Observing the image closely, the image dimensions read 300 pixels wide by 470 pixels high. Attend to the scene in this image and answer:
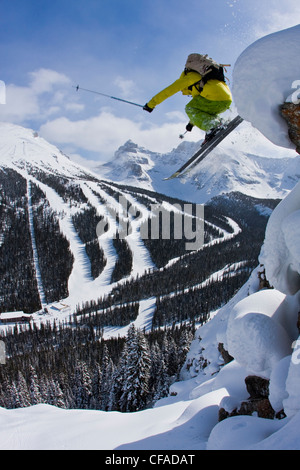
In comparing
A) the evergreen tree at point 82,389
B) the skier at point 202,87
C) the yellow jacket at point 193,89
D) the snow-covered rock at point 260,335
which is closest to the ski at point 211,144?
the skier at point 202,87

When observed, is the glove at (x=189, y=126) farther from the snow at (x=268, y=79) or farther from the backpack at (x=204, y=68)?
the snow at (x=268, y=79)

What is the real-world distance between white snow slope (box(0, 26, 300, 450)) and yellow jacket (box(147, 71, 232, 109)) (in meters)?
2.54

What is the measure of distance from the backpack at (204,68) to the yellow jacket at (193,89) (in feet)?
0.32

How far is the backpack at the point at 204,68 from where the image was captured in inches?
259

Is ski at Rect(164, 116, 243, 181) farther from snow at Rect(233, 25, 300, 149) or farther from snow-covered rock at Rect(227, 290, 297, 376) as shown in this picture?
snow-covered rock at Rect(227, 290, 297, 376)

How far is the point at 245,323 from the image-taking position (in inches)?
246

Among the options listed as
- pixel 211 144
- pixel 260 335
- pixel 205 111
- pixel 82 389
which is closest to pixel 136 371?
pixel 82 389

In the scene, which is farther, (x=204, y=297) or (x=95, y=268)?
(x=95, y=268)

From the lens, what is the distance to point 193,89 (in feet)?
23.0

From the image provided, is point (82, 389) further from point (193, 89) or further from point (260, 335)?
point (193, 89)

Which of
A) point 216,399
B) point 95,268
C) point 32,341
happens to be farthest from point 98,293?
point 216,399

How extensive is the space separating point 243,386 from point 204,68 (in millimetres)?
8888

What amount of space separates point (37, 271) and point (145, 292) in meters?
57.6
